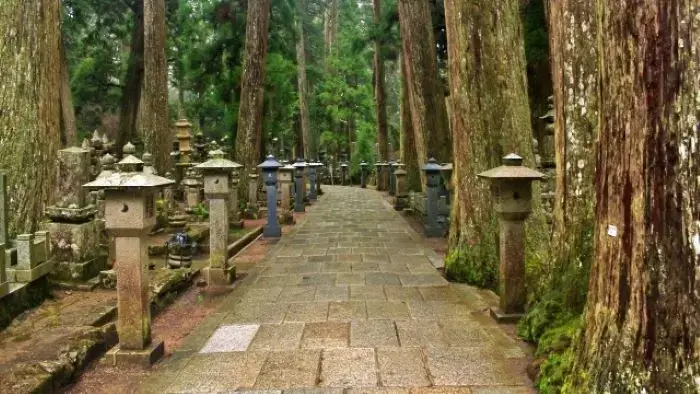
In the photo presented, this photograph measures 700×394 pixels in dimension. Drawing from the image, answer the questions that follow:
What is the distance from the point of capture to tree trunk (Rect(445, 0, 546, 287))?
21.2 feet

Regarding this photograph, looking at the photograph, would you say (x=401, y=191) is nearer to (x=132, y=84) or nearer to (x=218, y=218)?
(x=218, y=218)

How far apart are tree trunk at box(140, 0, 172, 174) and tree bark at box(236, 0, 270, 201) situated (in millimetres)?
1866

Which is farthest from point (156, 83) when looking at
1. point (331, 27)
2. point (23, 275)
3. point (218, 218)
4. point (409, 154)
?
point (331, 27)

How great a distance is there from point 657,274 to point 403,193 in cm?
1358

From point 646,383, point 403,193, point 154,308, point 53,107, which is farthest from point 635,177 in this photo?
point 403,193

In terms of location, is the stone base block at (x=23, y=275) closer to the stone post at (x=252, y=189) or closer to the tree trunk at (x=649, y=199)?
the tree trunk at (x=649, y=199)

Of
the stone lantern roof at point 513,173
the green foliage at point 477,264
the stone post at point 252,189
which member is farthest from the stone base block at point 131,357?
the stone post at point 252,189

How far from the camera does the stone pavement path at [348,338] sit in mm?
3732

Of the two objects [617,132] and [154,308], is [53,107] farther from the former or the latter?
[617,132]

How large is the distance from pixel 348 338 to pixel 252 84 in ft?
33.2

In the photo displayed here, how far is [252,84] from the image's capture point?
540 inches

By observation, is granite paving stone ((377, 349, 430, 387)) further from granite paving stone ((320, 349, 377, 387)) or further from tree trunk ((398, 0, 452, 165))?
tree trunk ((398, 0, 452, 165))

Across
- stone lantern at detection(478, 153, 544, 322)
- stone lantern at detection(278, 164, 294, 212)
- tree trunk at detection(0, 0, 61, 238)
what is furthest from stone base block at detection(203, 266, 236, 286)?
stone lantern at detection(278, 164, 294, 212)

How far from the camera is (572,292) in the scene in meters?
4.11
